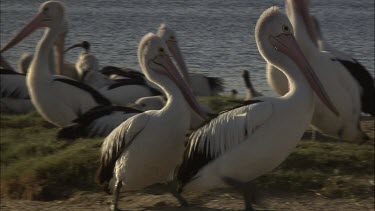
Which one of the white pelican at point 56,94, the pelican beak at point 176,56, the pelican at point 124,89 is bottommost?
the pelican at point 124,89

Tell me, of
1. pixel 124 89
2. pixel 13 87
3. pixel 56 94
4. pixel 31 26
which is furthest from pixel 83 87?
pixel 13 87

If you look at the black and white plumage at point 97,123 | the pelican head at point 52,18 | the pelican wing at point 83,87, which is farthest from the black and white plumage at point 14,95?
the black and white plumage at point 97,123

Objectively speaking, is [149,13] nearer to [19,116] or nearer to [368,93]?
[19,116]

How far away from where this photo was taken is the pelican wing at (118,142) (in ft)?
18.6

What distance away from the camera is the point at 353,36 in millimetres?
15883

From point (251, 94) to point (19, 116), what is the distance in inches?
89.2

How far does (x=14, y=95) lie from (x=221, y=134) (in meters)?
4.93

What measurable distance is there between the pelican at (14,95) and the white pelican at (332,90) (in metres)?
3.36

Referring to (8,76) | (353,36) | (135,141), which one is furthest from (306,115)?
(353,36)

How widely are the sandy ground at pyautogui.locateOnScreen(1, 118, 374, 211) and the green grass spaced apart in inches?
4.8

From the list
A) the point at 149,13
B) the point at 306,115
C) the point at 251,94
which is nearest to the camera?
the point at 306,115

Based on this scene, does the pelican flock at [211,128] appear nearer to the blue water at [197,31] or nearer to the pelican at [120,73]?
the pelican at [120,73]

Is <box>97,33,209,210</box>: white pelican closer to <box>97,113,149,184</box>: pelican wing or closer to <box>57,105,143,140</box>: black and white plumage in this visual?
<box>97,113,149,184</box>: pelican wing

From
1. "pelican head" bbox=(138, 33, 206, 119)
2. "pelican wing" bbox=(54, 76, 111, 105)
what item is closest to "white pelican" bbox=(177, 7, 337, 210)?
"pelican head" bbox=(138, 33, 206, 119)
